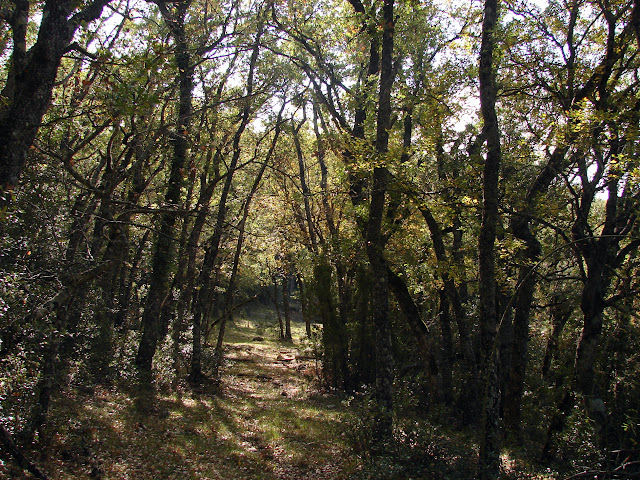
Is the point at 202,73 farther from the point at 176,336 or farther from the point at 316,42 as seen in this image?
the point at 176,336

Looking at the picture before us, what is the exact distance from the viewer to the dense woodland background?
654 centimetres

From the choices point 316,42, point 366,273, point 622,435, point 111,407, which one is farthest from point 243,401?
point 316,42

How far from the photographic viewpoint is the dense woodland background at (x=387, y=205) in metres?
6.54

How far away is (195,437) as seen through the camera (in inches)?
404

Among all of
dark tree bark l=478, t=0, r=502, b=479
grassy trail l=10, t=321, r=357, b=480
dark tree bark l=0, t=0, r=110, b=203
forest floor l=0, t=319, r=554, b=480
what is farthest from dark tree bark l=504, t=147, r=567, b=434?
dark tree bark l=0, t=0, r=110, b=203

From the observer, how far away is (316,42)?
16047 millimetres

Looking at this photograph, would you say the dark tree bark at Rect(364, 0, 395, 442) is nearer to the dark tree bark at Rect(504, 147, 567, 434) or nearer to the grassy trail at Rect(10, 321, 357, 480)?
the grassy trail at Rect(10, 321, 357, 480)

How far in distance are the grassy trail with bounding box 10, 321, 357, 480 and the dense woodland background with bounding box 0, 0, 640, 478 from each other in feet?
2.61

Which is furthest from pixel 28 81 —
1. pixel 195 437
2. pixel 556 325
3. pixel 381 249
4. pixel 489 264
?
pixel 556 325

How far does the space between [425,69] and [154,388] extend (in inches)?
523

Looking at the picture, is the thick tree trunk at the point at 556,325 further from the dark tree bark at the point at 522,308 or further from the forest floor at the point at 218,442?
the forest floor at the point at 218,442

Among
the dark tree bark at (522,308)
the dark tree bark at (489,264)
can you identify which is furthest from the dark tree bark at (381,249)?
the dark tree bark at (522,308)

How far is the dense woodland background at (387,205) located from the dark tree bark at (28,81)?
24 mm

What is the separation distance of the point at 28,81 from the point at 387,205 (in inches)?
416
